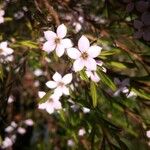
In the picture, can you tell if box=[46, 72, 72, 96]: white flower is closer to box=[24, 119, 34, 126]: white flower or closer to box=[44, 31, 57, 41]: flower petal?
box=[44, 31, 57, 41]: flower petal

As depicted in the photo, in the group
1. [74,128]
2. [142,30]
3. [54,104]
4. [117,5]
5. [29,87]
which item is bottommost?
[29,87]

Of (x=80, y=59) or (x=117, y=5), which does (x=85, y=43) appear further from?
(x=117, y=5)

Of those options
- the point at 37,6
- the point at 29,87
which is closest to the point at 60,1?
the point at 37,6

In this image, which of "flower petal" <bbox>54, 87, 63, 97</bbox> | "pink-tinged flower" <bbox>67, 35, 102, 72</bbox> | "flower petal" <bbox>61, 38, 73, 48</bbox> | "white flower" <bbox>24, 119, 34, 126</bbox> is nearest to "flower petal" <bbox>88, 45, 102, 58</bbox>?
"pink-tinged flower" <bbox>67, 35, 102, 72</bbox>

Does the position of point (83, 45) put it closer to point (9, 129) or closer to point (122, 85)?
point (122, 85)

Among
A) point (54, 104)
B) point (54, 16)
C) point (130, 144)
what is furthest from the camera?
point (130, 144)

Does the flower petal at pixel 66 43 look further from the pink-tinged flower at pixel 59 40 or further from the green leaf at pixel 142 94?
the green leaf at pixel 142 94

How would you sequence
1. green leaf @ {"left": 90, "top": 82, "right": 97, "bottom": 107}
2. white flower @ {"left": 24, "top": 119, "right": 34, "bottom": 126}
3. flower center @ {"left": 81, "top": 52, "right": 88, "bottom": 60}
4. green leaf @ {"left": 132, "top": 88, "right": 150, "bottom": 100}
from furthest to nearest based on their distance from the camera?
white flower @ {"left": 24, "top": 119, "right": 34, "bottom": 126}, green leaf @ {"left": 132, "top": 88, "right": 150, "bottom": 100}, green leaf @ {"left": 90, "top": 82, "right": 97, "bottom": 107}, flower center @ {"left": 81, "top": 52, "right": 88, "bottom": 60}
